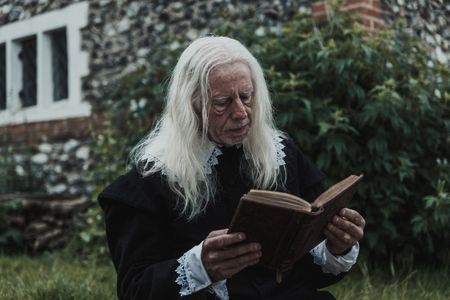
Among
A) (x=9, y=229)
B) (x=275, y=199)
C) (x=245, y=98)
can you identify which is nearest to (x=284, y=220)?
(x=275, y=199)

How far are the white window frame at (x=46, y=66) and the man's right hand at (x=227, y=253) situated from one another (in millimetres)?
5472

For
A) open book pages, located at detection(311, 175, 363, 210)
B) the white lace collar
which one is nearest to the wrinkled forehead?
the white lace collar

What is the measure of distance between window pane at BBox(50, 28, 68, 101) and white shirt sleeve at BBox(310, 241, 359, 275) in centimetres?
575

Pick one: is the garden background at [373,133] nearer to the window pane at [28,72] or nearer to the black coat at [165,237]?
the black coat at [165,237]

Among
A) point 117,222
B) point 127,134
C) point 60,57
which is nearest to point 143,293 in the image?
point 117,222

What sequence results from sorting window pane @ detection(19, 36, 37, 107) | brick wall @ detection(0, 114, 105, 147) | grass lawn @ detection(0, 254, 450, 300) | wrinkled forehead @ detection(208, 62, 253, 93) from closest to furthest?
wrinkled forehead @ detection(208, 62, 253, 93)
grass lawn @ detection(0, 254, 450, 300)
brick wall @ detection(0, 114, 105, 147)
window pane @ detection(19, 36, 37, 107)

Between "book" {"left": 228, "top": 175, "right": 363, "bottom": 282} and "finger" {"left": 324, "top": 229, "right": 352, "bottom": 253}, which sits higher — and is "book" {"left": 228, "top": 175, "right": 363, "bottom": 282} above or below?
above

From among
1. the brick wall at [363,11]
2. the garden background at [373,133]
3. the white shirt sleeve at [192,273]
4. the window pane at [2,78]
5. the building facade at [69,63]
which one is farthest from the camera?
the window pane at [2,78]

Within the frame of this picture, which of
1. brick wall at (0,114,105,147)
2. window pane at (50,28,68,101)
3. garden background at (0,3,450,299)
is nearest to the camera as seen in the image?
A: garden background at (0,3,450,299)

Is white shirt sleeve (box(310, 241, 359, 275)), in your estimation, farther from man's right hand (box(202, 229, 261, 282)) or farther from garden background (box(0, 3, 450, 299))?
garden background (box(0, 3, 450, 299))

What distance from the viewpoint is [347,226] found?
2.19m

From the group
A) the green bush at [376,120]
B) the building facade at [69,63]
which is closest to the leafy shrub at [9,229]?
the building facade at [69,63]

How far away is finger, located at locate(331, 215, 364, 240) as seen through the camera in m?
2.17

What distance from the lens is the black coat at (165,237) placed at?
2189mm
